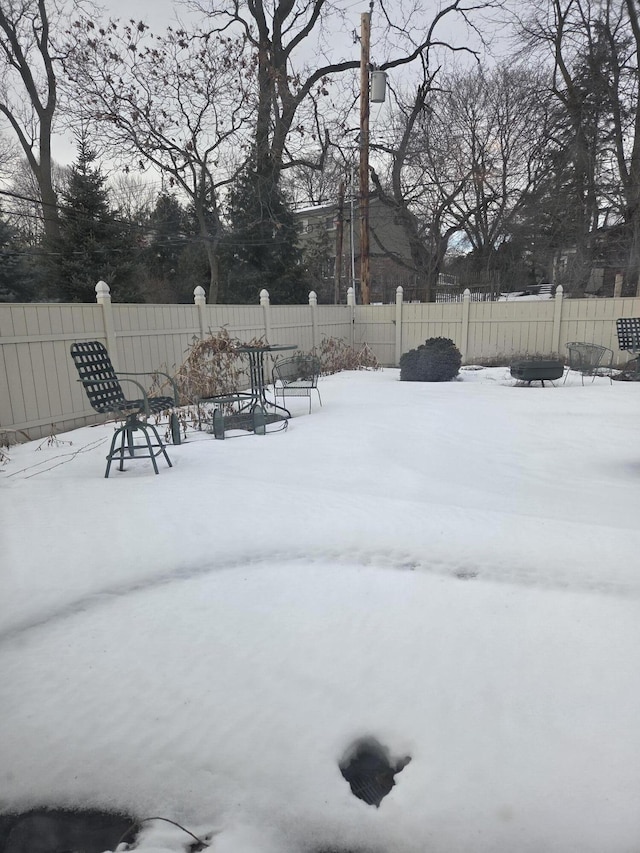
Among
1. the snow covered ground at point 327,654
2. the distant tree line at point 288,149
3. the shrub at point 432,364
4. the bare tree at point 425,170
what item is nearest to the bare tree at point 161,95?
the distant tree line at point 288,149

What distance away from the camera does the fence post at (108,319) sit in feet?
20.6

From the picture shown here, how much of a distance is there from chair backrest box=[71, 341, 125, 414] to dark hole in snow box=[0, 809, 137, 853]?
9.74ft

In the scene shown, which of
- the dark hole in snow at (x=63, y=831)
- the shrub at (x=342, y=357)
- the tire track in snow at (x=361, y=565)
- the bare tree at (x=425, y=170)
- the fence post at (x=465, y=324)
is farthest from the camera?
the bare tree at (x=425, y=170)

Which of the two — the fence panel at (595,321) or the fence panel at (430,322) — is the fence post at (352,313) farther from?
the fence panel at (595,321)

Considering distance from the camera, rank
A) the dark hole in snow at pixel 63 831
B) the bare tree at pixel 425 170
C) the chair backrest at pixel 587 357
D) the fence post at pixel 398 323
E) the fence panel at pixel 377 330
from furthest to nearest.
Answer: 1. the bare tree at pixel 425 170
2. the fence panel at pixel 377 330
3. the fence post at pixel 398 323
4. the chair backrest at pixel 587 357
5. the dark hole in snow at pixel 63 831

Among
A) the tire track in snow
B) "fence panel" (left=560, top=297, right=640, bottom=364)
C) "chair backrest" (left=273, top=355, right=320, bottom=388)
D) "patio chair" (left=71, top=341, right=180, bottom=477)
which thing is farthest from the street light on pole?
the tire track in snow

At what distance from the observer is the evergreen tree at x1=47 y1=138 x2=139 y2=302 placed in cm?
1366

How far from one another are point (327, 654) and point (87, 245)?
580 inches

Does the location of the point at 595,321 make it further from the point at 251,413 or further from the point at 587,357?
the point at 251,413

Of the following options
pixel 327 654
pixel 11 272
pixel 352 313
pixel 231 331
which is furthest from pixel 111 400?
pixel 11 272

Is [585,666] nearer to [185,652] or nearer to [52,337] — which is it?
[185,652]

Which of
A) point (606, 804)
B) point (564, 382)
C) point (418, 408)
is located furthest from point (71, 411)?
point (564, 382)

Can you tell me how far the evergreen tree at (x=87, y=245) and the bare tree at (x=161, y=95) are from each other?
1.48 meters

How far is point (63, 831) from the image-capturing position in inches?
51.4
